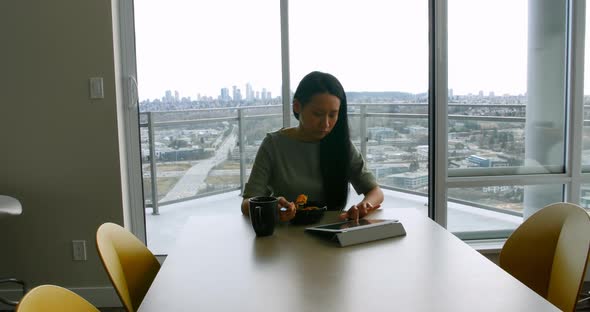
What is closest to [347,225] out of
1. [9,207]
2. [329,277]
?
[329,277]

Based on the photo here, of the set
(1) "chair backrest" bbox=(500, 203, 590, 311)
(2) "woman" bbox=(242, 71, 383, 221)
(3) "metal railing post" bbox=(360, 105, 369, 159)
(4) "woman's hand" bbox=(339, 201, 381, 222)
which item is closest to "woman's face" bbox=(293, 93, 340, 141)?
(2) "woman" bbox=(242, 71, 383, 221)

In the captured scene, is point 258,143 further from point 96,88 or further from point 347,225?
point 347,225

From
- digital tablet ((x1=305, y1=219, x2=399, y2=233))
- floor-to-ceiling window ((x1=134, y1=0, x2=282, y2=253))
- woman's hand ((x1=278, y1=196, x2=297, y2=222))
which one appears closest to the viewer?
digital tablet ((x1=305, y1=219, x2=399, y2=233))

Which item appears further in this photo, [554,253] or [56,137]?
[56,137]

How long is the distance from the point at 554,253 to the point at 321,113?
0.89m

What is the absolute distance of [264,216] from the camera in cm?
150

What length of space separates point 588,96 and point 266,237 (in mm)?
2529

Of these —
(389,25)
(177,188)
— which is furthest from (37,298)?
(389,25)

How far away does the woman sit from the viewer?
1.95 m

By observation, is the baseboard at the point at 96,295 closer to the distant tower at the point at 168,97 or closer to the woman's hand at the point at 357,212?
the distant tower at the point at 168,97

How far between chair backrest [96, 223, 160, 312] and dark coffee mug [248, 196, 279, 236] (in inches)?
14.1

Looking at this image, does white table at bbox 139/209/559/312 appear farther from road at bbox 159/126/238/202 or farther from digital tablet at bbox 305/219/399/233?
road at bbox 159/126/238/202

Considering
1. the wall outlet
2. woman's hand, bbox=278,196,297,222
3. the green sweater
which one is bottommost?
the wall outlet

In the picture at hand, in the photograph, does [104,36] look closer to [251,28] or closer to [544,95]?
[251,28]
